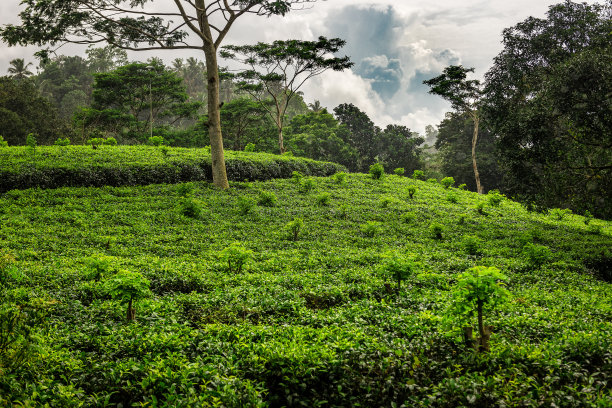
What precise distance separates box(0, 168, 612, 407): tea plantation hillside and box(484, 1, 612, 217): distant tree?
226cm

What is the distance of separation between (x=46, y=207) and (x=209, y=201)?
5.43 metres

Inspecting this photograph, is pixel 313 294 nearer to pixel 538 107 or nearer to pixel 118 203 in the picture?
pixel 118 203

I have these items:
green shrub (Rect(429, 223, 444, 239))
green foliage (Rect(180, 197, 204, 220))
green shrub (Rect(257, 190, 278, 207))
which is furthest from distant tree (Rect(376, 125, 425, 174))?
green foliage (Rect(180, 197, 204, 220))

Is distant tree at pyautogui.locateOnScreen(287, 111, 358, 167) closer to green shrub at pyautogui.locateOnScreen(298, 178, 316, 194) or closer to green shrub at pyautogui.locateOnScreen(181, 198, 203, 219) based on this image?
green shrub at pyautogui.locateOnScreen(298, 178, 316, 194)

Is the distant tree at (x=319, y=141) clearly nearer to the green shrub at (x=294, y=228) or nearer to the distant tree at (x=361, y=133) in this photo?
the distant tree at (x=361, y=133)

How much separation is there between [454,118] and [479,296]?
4242 centimetres

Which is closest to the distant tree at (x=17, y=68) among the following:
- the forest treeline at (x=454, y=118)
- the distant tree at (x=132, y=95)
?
the forest treeline at (x=454, y=118)

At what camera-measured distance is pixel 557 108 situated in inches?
452

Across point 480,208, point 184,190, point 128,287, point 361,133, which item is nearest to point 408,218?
point 480,208

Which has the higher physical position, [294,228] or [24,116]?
[24,116]

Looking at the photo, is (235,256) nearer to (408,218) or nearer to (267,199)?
(267,199)

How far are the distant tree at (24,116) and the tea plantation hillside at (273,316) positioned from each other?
26.0 m

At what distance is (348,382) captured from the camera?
375 centimetres

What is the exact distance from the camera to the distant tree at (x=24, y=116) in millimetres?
30866
